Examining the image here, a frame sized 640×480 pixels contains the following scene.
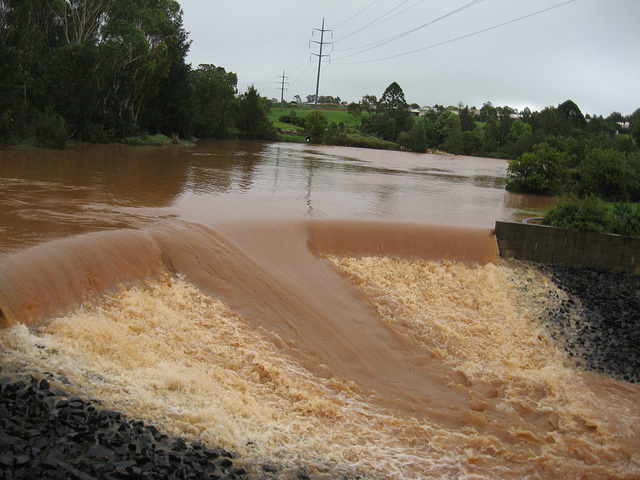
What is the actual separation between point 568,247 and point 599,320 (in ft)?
7.77

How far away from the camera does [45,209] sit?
10.2 meters

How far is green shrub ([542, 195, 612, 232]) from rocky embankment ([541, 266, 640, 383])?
1102mm

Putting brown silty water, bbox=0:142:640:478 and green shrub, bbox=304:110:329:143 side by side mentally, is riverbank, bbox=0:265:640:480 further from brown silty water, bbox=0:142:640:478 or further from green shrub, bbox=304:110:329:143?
green shrub, bbox=304:110:329:143

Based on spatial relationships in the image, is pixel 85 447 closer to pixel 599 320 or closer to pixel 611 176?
pixel 599 320

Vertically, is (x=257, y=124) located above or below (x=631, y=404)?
above

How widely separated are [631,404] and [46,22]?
1315 inches

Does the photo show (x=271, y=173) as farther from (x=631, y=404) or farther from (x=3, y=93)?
(x=631, y=404)

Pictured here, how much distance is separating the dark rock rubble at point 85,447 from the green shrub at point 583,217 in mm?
10145

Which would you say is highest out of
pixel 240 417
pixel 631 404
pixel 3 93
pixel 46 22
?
pixel 46 22

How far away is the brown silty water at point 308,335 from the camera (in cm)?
569

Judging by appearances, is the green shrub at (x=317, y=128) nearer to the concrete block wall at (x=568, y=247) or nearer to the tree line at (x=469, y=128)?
the tree line at (x=469, y=128)

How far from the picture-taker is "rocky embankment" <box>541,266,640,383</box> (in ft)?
30.4

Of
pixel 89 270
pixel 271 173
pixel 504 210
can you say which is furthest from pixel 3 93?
pixel 504 210

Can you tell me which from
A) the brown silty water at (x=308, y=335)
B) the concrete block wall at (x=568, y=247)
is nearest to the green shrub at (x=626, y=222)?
the concrete block wall at (x=568, y=247)
